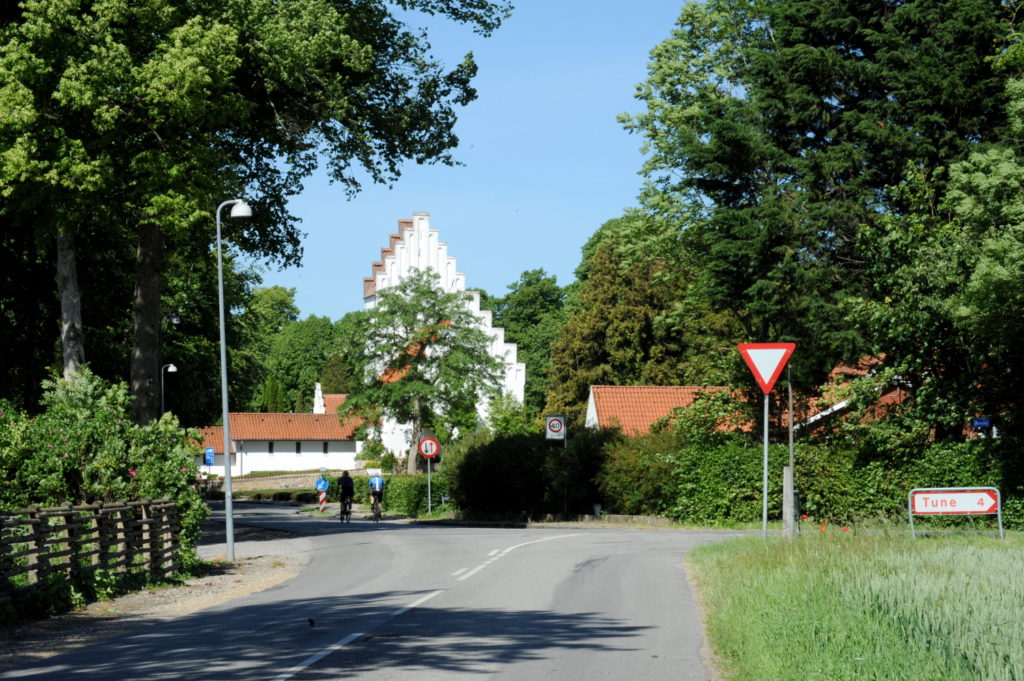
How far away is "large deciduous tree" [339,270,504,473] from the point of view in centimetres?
5625

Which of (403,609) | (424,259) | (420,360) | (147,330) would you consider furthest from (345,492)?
(424,259)

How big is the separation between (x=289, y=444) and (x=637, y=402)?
207 feet

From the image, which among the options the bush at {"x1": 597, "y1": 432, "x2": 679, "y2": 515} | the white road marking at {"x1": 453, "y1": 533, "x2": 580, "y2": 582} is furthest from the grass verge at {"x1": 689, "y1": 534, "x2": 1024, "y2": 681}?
the bush at {"x1": 597, "y1": 432, "x2": 679, "y2": 515}

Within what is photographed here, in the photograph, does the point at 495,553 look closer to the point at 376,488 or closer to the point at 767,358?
the point at 767,358

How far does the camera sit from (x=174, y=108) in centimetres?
2444

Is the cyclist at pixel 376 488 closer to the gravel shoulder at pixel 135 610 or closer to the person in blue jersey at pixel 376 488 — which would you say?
the person in blue jersey at pixel 376 488

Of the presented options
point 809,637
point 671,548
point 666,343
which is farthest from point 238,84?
point 666,343

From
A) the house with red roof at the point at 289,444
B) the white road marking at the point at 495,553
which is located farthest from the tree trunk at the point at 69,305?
the house with red roof at the point at 289,444

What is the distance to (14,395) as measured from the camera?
40250 millimetres

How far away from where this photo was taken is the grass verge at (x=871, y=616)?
7.28 metres

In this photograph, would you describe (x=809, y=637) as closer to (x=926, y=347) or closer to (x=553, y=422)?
(x=926, y=347)

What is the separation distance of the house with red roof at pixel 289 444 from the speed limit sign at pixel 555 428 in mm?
70634

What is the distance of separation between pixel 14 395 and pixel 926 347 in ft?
99.3

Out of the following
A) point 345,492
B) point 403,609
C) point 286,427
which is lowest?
point 345,492
